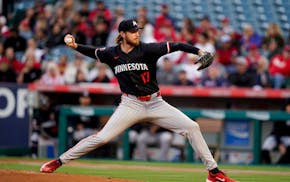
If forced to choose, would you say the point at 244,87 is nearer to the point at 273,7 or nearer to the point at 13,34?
the point at 273,7

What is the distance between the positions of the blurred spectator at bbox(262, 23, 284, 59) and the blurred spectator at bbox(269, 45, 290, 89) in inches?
15.7

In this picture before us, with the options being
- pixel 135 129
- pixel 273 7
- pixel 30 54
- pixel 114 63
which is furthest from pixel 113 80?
pixel 114 63

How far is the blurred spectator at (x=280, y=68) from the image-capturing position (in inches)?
514

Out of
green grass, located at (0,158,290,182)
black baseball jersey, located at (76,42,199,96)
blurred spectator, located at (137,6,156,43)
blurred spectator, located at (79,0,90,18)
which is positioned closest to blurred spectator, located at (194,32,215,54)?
blurred spectator, located at (137,6,156,43)

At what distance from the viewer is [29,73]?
47.6ft

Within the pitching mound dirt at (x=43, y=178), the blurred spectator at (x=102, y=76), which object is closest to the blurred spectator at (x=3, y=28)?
the blurred spectator at (x=102, y=76)

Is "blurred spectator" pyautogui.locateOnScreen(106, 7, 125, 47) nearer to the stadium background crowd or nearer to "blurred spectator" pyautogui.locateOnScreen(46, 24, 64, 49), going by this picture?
the stadium background crowd

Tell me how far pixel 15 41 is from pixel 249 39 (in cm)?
496

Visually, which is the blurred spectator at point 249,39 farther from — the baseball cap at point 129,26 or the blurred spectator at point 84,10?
the baseball cap at point 129,26

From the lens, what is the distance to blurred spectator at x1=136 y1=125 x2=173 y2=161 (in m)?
12.9

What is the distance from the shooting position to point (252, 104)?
1323 centimetres

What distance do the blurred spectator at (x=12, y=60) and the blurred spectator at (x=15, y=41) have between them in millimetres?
645

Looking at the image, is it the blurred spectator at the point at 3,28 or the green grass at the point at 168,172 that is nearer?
the green grass at the point at 168,172

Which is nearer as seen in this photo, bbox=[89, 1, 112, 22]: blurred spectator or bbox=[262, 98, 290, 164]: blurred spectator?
bbox=[262, 98, 290, 164]: blurred spectator
